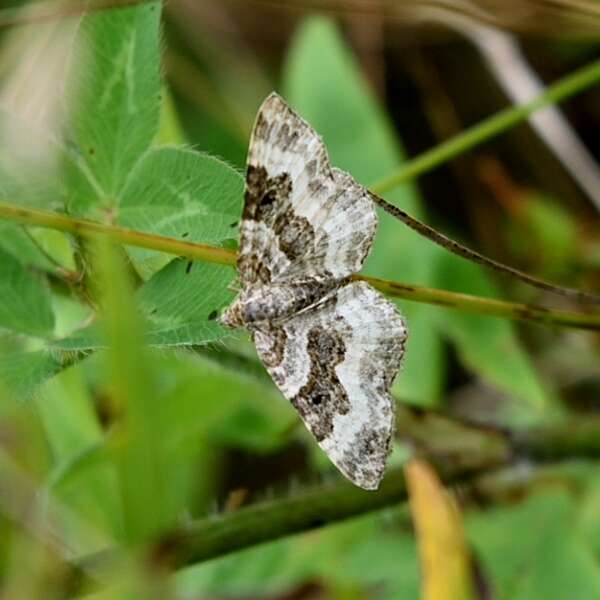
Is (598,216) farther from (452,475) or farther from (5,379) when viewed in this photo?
(5,379)

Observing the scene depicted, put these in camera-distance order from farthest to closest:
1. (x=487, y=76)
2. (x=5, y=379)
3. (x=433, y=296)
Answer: (x=487, y=76) < (x=433, y=296) < (x=5, y=379)

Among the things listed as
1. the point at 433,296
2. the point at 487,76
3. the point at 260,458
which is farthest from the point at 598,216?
the point at 433,296

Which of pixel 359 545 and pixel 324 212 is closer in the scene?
pixel 324 212

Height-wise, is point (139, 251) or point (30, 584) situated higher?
point (139, 251)

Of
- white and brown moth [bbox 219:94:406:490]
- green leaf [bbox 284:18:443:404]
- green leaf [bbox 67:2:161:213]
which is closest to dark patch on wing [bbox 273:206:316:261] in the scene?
white and brown moth [bbox 219:94:406:490]

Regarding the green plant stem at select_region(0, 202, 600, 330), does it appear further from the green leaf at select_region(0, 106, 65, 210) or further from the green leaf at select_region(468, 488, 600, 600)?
the green leaf at select_region(468, 488, 600, 600)

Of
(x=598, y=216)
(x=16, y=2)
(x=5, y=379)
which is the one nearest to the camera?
(x=5, y=379)
